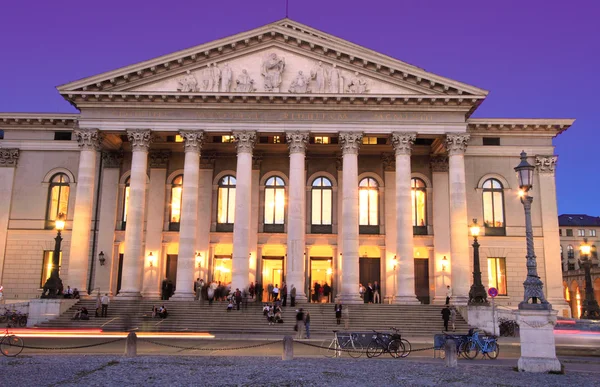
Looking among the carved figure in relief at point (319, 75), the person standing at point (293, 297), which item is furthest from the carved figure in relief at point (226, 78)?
the person standing at point (293, 297)

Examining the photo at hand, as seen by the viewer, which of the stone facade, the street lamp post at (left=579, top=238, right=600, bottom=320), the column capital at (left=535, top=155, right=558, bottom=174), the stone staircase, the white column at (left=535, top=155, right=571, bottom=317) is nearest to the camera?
the stone staircase

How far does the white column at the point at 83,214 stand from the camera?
3634 cm

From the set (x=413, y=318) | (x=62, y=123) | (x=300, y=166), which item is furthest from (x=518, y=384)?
(x=62, y=123)

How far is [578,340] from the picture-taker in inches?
1057

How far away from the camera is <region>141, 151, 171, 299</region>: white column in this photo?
4091 centimetres

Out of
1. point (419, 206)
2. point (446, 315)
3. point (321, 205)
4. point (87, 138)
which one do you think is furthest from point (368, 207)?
point (87, 138)

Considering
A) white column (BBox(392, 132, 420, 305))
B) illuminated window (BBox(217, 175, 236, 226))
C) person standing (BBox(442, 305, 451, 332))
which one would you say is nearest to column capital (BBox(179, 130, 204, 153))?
illuminated window (BBox(217, 175, 236, 226))

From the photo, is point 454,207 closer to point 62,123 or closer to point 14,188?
point 62,123

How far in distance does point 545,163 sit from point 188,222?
26.3m

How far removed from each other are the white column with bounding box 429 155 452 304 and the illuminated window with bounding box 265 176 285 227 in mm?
11351

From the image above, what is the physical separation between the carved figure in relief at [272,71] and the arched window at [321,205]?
8930 mm

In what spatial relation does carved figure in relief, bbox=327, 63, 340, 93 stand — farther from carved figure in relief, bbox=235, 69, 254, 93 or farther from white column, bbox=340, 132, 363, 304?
carved figure in relief, bbox=235, 69, 254, 93

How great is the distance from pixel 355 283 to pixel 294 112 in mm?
11898

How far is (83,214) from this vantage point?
3659 centimetres
